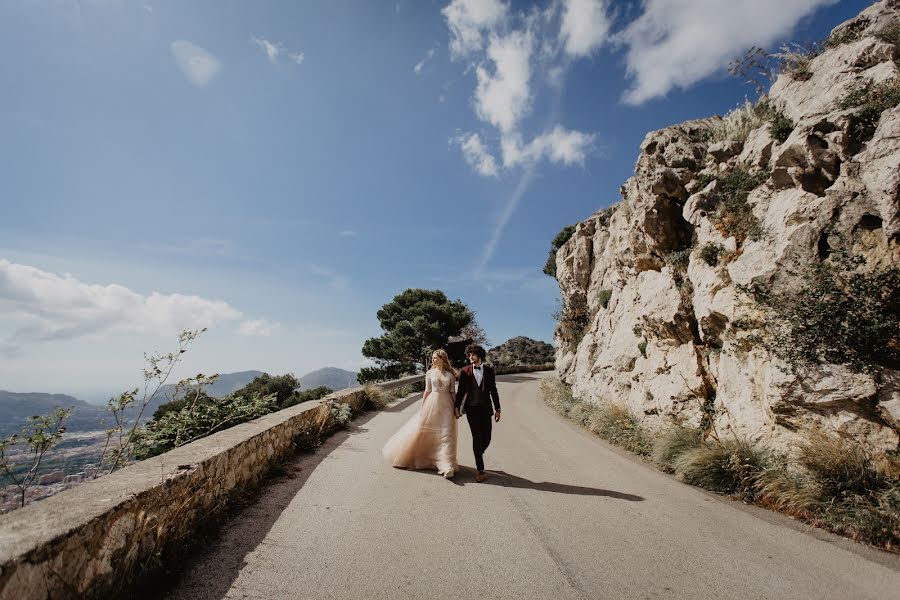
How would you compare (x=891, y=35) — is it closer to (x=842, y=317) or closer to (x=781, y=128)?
(x=781, y=128)

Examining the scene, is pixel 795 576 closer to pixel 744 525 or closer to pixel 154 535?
pixel 744 525

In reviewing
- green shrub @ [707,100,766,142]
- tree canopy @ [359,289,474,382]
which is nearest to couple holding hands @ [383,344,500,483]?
green shrub @ [707,100,766,142]

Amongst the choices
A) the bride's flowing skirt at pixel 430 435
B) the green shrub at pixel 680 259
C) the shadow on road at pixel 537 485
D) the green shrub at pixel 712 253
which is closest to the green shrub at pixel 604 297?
the green shrub at pixel 680 259

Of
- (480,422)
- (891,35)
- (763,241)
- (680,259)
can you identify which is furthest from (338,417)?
(891,35)

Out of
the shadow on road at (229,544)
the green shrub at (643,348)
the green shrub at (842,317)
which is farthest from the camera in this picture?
the green shrub at (643,348)

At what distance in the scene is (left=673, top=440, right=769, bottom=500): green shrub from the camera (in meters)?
5.84

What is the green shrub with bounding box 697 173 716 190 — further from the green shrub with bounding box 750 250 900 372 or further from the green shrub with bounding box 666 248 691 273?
the green shrub with bounding box 750 250 900 372

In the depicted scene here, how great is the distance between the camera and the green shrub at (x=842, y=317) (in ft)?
17.2

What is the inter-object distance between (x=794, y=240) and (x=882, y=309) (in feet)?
5.67

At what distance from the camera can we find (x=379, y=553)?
3812 millimetres

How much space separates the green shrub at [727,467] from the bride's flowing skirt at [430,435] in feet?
13.4

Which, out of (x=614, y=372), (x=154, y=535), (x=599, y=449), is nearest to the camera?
(x=154, y=535)

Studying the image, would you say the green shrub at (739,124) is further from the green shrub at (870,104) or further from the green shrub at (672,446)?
the green shrub at (672,446)

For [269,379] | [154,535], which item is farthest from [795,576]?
[269,379]
